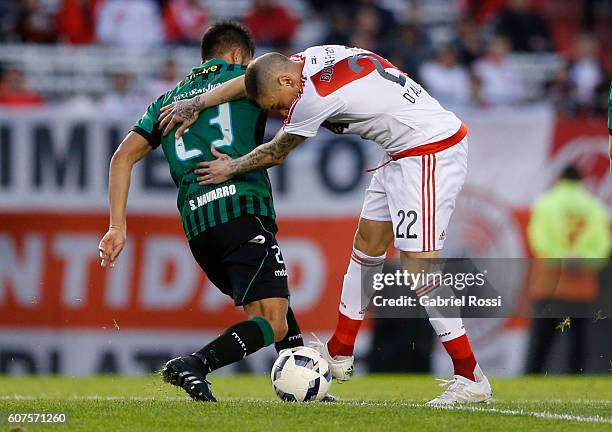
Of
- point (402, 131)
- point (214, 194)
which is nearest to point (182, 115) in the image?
point (214, 194)

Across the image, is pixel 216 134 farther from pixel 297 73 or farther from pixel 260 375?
pixel 260 375

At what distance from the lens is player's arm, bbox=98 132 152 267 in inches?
259

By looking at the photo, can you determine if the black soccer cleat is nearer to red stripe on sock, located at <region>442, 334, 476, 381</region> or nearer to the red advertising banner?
red stripe on sock, located at <region>442, 334, 476, 381</region>

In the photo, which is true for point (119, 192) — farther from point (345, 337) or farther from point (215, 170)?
point (345, 337)

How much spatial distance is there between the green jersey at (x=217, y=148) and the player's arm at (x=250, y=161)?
6 cm

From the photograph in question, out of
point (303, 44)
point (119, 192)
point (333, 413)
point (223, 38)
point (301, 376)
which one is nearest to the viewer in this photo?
point (333, 413)

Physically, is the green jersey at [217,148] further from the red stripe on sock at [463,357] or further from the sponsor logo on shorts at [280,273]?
the red stripe on sock at [463,357]

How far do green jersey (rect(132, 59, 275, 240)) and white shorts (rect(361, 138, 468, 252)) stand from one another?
0.77 m

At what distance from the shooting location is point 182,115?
6801 millimetres

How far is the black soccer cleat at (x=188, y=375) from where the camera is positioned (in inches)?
241

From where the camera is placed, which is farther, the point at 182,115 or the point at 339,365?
the point at 339,365

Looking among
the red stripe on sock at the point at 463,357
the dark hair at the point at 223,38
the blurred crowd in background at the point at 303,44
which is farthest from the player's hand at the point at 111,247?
the blurred crowd in background at the point at 303,44

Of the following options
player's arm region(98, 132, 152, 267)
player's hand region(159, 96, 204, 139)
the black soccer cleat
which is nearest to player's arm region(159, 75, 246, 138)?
player's hand region(159, 96, 204, 139)

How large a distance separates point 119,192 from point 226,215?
2.19 feet
